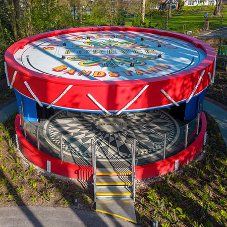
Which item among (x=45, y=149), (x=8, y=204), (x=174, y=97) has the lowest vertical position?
(x=8, y=204)

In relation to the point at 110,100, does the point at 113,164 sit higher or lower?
lower

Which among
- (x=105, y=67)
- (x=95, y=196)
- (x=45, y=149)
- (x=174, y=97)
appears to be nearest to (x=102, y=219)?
(x=95, y=196)

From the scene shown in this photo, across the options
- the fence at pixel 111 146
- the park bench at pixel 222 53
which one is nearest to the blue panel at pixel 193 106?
the fence at pixel 111 146

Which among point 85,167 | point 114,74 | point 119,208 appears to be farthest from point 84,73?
point 119,208

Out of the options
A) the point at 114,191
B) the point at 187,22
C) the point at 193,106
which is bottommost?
the point at 114,191

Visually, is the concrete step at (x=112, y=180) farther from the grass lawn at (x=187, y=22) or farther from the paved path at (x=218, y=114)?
the grass lawn at (x=187, y=22)

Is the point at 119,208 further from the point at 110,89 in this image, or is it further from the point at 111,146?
the point at 110,89

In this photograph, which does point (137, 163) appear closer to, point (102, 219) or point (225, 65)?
point (102, 219)
